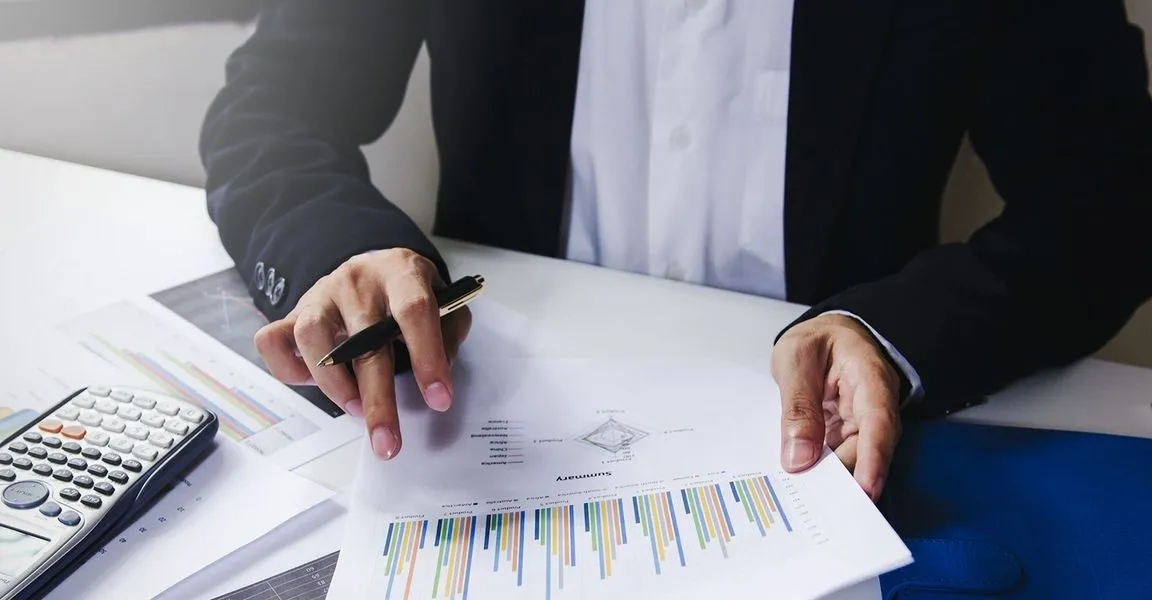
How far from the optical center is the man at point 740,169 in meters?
0.52

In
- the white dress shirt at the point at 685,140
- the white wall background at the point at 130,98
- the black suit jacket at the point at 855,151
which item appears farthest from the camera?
the white wall background at the point at 130,98

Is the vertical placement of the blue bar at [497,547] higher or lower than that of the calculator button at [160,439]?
lower

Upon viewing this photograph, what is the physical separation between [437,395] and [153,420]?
0.16m

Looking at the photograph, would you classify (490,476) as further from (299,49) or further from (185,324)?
(299,49)

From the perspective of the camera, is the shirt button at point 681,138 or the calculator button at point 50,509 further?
the shirt button at point 681,138

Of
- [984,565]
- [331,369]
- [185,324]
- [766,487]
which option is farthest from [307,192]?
[984,565]

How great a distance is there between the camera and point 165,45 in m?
0.85

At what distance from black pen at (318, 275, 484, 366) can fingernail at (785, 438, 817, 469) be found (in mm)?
216

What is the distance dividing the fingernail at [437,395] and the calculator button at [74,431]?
7.6 inches

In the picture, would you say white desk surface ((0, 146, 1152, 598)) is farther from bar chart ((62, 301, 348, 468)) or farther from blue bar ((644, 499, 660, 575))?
blue bar ((644, 499, 660, 575))

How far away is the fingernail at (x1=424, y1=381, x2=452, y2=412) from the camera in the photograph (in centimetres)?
45

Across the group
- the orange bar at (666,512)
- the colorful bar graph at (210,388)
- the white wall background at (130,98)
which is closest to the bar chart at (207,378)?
the colorful bar graph at (210,388)

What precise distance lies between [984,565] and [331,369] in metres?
0.38

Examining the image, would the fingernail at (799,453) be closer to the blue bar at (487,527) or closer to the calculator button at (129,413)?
the blue bar at (487,527)
